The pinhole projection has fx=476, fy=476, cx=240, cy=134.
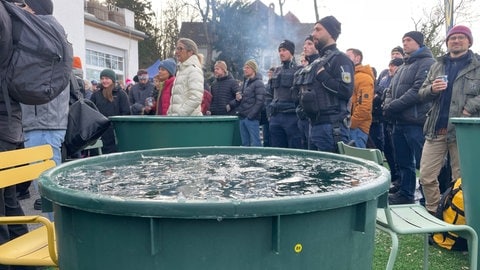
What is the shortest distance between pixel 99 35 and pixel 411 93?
14.8 meters

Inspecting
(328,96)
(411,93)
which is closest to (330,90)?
(328,96)

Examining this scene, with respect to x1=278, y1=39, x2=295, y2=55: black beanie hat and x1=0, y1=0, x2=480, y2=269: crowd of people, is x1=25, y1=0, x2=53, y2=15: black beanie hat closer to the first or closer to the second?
x1=0, y1=0, x2=480, y2=269: crowd of people

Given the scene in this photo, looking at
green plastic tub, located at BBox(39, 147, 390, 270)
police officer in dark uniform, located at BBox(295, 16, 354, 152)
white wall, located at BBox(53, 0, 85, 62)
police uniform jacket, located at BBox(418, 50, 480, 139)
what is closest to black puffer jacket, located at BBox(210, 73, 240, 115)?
police officer in dark uniform, located at BBox(295, 16, 354, 152)

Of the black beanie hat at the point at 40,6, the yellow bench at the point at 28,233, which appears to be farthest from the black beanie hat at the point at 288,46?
the yellow bench at the point at 28,233

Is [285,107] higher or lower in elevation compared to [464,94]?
lower

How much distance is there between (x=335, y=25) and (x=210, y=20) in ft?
90.6

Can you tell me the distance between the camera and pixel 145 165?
223 centimetres

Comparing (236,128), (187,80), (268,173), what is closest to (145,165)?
(268,173)

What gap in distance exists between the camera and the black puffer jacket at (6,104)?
8.71 ft

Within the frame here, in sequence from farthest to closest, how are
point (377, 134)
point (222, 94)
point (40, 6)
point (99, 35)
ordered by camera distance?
point (99, 35), point (222, 94), point (377, 134), point (40, 6)

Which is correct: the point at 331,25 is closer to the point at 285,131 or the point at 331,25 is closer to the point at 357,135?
the point at 357,135

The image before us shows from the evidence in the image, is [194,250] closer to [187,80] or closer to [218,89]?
[187,80]

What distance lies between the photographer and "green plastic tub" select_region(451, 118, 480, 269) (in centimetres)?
294

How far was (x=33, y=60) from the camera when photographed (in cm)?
280
